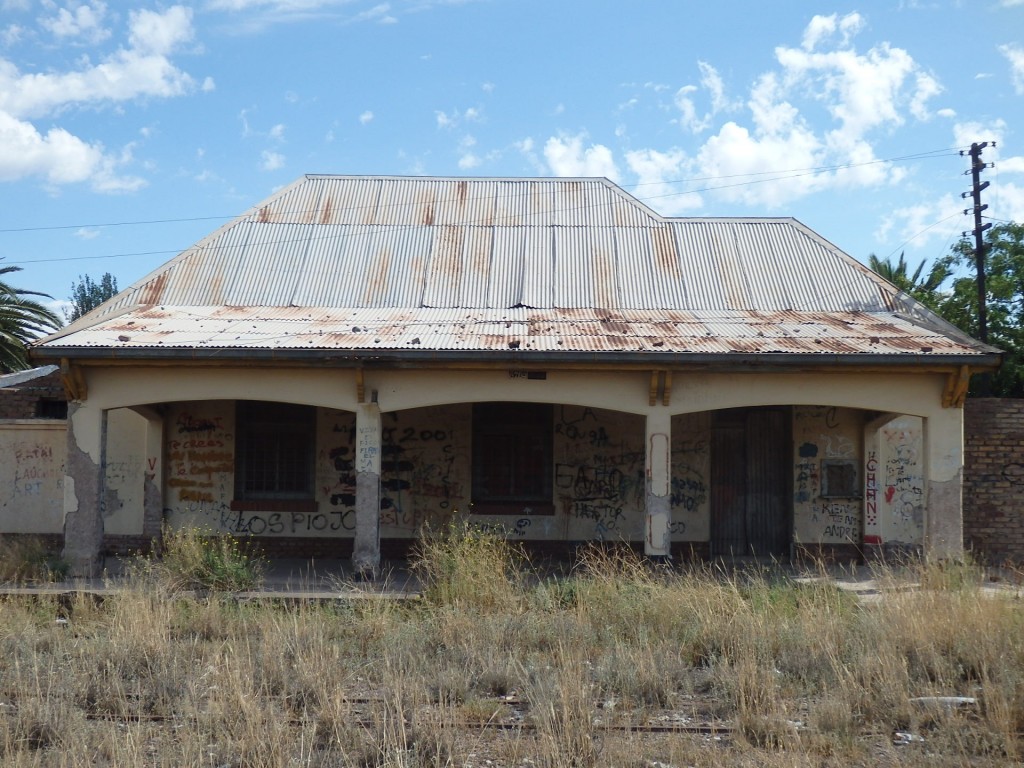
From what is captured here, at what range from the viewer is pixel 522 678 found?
22.8 ft

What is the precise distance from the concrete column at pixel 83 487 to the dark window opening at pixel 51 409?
2960 mm

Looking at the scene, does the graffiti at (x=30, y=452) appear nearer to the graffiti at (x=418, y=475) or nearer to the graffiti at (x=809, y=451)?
the graffiti at (x=418, y=475)

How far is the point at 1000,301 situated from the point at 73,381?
18.1m

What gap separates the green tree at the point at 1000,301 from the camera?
63.0 ft

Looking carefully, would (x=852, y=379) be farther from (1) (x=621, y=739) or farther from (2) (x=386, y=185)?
(2) (x=386, y=185)

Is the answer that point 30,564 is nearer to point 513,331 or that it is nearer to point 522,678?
point 513,331

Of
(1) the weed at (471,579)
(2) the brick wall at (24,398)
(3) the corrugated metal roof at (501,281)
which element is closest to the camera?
(1) the weed at (471,579)

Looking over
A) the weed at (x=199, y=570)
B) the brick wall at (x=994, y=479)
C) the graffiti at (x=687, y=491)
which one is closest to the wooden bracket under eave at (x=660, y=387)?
the graffiti at (x=687, y=491)

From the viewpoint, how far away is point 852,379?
11.3m

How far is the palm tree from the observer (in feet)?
72.0

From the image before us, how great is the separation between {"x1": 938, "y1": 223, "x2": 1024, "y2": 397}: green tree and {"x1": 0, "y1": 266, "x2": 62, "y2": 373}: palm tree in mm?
19650

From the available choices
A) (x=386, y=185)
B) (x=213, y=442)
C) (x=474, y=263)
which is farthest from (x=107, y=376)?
(x=386, y=185)

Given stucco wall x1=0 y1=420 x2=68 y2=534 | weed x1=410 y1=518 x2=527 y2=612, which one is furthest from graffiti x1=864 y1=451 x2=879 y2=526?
stucco wall x1=0 y1=420 x2=68 y2=534

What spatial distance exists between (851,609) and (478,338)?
5114 millimetres
